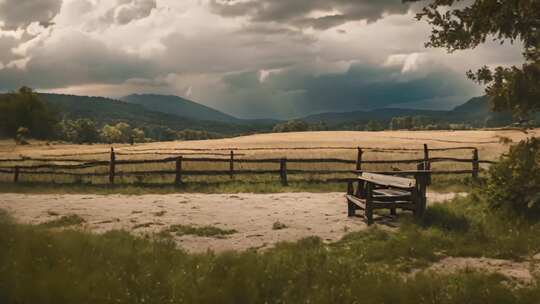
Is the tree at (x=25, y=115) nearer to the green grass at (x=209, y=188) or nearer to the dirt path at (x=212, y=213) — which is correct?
the green grass at (x=209, y=188)

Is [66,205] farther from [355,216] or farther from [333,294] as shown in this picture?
[333,294]

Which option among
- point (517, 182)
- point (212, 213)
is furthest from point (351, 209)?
point (517, 182)

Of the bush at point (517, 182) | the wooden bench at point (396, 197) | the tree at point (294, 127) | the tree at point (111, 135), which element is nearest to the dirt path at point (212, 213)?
the wooden bench at point (396, 197)

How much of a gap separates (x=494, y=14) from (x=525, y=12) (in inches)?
22.0

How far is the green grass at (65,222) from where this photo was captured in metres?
11.9

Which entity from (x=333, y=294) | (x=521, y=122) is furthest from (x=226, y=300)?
(x=521, y=122)

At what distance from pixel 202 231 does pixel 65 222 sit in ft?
12.2

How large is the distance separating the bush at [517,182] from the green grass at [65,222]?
10.3 metres

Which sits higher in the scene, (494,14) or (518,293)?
(494,14)

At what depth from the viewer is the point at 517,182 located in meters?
11.7

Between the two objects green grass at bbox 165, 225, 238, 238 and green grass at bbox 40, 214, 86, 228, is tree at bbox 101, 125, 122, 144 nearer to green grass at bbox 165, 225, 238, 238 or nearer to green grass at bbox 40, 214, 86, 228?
green grass at bbox 40, 214, 86, 228

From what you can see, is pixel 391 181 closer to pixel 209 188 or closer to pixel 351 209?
pixel 351 209

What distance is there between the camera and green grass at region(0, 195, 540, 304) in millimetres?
6406

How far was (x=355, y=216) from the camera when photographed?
13.7m
